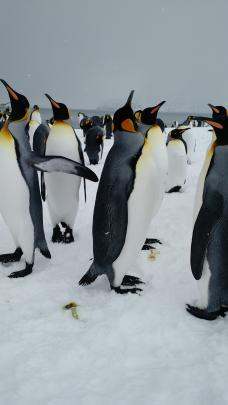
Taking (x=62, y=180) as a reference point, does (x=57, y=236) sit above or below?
below

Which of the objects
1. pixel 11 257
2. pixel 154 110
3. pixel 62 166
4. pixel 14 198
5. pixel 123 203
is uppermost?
pixel 154 110

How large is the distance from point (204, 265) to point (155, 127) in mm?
2959

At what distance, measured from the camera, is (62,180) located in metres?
4.33

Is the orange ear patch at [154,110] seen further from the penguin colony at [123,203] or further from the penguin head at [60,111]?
the penguin colony at [123,203]

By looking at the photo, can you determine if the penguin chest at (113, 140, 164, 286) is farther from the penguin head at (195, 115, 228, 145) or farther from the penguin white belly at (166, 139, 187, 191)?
the penguin white belly at (166, 139, 187, 191)

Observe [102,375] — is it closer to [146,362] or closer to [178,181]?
[146,362]

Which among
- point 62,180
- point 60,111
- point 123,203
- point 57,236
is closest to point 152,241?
point 57,236

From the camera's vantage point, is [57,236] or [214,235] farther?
[57,236]

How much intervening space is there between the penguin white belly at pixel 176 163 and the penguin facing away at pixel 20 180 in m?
3.96

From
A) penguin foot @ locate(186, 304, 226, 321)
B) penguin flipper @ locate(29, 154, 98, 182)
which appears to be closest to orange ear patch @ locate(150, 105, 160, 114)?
penguin flipper @ locate(29, 154, 98, 182)

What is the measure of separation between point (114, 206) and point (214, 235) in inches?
33.0

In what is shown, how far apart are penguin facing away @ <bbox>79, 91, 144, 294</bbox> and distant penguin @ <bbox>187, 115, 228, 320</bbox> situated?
65cm

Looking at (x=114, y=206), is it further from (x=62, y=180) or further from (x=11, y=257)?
(x=62, y=180)

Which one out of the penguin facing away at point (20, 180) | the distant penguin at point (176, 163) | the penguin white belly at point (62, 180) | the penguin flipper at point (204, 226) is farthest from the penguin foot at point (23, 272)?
the distant penguin at point (176, 163)
